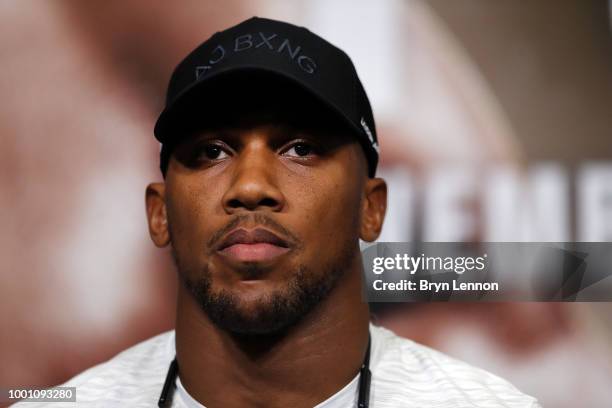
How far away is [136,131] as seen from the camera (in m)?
1.51

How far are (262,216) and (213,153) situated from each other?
0.16 metres

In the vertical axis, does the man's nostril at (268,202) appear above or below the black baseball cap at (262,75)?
below

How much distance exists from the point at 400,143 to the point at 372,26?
0.27 metres

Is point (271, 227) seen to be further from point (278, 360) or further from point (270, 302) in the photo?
point (278, 360)

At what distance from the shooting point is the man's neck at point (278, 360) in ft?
3.65

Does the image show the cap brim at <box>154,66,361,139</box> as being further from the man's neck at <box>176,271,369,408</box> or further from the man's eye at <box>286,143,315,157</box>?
the man's neck at <box>176,271,369,408</box>

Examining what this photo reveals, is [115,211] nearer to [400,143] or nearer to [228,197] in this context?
[228,197]

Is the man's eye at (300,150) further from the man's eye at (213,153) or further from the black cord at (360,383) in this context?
the black cord at (360,383)

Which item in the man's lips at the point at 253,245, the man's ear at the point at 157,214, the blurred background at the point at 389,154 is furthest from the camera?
the blurred background at the point at 389,154

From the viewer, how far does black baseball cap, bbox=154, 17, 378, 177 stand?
1072 millimetres

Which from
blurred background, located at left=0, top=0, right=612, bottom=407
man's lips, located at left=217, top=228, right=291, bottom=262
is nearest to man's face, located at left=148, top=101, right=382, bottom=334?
man's lips, located at left=217, top=228, right=291, bottom=262

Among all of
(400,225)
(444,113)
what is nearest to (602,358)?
(400,225)

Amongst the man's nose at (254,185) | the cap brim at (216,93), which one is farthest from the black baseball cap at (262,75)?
the man's nose at (254,185)

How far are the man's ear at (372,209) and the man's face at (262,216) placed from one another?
8 cm
